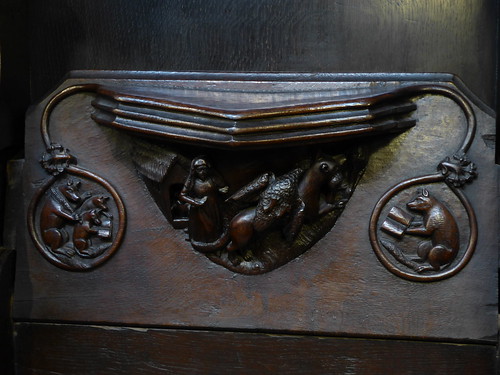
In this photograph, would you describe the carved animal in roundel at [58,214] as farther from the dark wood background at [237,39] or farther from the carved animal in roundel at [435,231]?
the carved animal in roundel at [435,231]

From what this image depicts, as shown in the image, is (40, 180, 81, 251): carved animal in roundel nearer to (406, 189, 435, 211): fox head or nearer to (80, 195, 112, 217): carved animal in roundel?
(80, 195, 112, 217): carved animal in roundel

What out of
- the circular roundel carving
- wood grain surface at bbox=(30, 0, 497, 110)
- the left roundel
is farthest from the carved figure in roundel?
Answer: the circular roundel carving

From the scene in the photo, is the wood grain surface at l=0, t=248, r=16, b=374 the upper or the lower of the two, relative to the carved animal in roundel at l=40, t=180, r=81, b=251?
lower

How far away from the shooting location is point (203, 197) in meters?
1.39

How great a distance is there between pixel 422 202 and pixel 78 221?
0.65 metres

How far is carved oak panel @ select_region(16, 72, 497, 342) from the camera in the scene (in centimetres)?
136

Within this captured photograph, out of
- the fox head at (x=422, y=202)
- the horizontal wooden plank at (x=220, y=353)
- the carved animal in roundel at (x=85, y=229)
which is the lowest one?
the horizontal wooden plank at (x=220, y=353)

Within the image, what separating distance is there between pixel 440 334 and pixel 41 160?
817mm

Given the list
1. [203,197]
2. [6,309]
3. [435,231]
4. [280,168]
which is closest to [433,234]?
[435,231]

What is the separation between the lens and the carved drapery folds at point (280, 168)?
1.32m

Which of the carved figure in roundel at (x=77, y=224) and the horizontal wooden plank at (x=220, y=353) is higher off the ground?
the carved figure in roundel at (x=77, y=224)

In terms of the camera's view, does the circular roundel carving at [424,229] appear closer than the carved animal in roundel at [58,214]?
Yes

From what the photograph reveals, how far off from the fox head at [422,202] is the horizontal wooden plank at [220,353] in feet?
0.81

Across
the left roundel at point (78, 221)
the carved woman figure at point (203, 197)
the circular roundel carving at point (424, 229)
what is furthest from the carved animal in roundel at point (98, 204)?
the circular roundel carving at point (424, 229)
